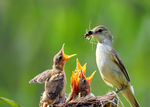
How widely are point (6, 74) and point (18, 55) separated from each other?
73 centimetres

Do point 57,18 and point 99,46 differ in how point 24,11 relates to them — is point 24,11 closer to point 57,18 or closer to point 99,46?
point 57,18

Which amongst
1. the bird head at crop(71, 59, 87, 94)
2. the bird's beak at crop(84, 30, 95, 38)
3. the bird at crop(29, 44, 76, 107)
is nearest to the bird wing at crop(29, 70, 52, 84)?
the bird at crop(29, 44, 76, 107)

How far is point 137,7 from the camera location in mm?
12703

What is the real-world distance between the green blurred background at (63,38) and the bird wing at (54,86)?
5.03 ft

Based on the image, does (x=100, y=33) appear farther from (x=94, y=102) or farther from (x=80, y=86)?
(x=94, y=102)

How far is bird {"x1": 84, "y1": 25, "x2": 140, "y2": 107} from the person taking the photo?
9586mm

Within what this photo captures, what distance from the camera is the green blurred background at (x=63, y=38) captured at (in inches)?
472

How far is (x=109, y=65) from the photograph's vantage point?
9609mm

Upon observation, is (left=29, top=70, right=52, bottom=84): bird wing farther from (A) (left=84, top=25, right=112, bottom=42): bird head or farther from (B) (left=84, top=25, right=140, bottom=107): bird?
(A) (left=84, top=25, right=112, bottom=42): bird head

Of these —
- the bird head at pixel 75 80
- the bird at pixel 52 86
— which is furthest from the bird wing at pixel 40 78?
the bird head at pixel 75 80

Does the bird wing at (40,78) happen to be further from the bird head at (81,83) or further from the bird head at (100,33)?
the bird head at (100,33)

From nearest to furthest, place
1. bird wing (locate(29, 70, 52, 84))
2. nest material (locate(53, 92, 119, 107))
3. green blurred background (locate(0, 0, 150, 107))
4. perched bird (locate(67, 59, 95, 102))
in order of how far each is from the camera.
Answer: nest material (locate(53, 92, 119, 107)) < bird wing (locate(29, 70, 52, 84)) < perched bird (locate(67, 59, 95, 102)) < green blurred background (locate(0, 0, 150, 107))

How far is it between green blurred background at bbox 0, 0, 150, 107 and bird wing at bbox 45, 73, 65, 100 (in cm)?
153

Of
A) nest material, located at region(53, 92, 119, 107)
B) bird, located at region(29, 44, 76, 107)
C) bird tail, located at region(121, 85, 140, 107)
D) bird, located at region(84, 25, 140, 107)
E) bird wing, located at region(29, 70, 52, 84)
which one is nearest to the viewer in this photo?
nest material, located at region(53, 92, 119, 107)
